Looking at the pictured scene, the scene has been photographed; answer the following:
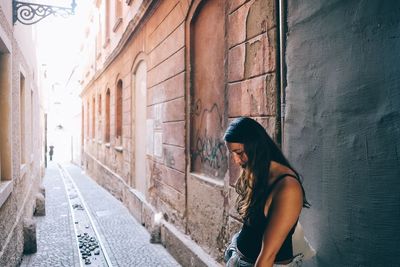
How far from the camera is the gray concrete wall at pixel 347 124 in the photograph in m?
2.25

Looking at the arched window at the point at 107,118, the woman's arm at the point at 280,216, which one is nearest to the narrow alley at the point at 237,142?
the woman's arm at the point at 280,216

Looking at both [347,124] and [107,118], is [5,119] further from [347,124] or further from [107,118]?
[107,118]

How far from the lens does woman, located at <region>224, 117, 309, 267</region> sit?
212 centimetres

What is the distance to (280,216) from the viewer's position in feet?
6.90

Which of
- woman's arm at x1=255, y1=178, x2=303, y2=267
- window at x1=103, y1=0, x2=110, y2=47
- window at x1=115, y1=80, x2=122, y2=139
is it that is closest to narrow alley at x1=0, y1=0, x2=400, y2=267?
woman's arm at x1=255, y1=178, x2=303, y2=267

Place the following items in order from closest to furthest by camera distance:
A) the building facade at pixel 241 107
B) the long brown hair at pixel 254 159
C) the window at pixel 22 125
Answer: the long brown hair at pixel 254 159 < the building facade at pixel 241 107 < the window at pixel 22 125

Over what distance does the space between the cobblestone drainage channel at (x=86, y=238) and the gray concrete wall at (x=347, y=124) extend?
14.4 feet

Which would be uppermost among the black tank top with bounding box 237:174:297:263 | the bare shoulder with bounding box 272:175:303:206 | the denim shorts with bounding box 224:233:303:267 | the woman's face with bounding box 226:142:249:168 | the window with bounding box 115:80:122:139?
the window with bounding box 115:80:122:139

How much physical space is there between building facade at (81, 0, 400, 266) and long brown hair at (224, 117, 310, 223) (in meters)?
0.59

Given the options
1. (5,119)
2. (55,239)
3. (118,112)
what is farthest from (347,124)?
(118,112)

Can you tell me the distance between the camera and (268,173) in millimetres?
2244

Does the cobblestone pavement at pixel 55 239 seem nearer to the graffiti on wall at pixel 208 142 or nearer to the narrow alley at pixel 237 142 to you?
the narrow alley at pixel 237 142

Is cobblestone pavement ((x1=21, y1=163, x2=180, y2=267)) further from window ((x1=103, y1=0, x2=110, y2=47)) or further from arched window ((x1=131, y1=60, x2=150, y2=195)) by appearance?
window ((x1=103, y1=0, x2=110, y2=47))

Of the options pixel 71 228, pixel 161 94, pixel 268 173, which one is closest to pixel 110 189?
pixel 71 228
